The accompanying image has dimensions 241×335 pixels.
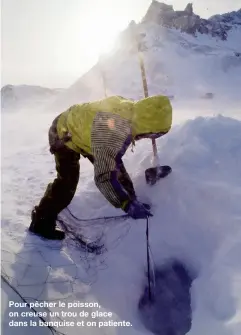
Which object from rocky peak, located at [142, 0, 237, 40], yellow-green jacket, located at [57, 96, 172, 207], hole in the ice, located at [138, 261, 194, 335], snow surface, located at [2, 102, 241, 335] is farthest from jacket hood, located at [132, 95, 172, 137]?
rocky peak, located at [142, 0, 237, 40]

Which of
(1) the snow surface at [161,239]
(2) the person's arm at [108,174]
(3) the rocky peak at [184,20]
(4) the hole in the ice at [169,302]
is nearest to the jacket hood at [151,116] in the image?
(2) the person's arm at [108,174]

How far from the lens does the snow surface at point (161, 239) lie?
2771 mm

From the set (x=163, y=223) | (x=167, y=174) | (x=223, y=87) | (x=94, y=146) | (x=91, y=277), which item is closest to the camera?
(x=94, y=146)

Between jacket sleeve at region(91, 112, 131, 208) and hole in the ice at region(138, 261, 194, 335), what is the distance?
903mm

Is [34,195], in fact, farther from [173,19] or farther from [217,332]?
[173,19]

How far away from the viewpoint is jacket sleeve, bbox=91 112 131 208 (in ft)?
9.05

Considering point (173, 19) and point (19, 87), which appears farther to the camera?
point (173, 19)

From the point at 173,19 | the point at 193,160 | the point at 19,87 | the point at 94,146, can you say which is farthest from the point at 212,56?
the point at 94,146

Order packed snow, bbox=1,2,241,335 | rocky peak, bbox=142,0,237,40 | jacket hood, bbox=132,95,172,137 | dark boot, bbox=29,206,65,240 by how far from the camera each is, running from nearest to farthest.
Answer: packed snow, bbox=1,2,241,335 < jacket hood, bbox=132,95,172,137 < dark boot, bbox=29,206,65,240 < rocky peak, bbox=142,0,237,40

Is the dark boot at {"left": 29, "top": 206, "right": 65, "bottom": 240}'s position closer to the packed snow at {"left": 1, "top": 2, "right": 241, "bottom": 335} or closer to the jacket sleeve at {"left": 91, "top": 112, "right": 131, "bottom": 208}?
the packed snow at {"left": 1, "top": 2, "right": 241, "bottom": 335}

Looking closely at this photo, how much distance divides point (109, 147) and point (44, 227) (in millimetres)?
1152

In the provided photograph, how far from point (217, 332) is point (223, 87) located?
21.0 meters

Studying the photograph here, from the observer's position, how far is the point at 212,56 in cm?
2541

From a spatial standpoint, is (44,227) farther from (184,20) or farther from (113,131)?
(184,20)
